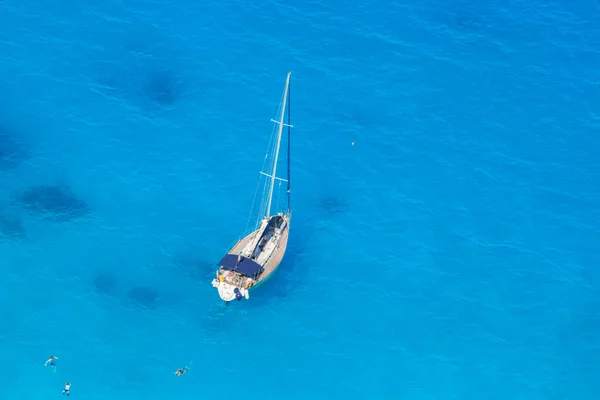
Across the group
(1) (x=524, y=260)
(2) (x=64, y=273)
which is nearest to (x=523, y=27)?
(1) (x=524, y=260)

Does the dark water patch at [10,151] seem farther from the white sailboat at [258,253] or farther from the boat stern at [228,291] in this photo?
the boat stern at [228,291]

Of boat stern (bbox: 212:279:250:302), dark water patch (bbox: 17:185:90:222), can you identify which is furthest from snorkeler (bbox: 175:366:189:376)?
dark water patch (bbox: 17:185:90:222)

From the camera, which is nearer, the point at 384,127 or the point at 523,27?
the point at 384,127

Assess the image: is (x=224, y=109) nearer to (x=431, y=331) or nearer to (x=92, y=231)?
(x=92, y=231)

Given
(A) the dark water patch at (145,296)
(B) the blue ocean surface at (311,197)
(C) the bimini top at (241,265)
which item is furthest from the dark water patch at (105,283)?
(C) the bimini top at (241,265)

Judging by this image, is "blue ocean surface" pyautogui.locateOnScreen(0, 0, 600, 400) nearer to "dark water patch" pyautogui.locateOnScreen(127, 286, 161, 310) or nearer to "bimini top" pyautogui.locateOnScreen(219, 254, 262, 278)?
"dark water patch" pyautogui.locateOnScreen(127, 286, 161, 310)

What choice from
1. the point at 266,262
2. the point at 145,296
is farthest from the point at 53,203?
the point at 266,262
